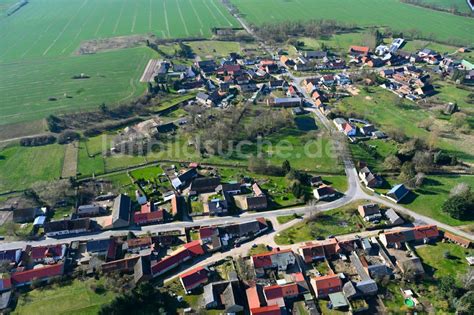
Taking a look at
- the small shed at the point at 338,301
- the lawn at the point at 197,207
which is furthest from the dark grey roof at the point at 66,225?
the small shed at the point at 338,301

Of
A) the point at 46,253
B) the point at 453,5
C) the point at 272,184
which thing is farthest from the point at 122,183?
the point at 453,5

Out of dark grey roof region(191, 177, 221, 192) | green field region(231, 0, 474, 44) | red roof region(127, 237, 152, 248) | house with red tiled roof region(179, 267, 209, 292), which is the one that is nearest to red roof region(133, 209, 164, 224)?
red roof region(127, 237, 152, 248)

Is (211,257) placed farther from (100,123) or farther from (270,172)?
(100,123)

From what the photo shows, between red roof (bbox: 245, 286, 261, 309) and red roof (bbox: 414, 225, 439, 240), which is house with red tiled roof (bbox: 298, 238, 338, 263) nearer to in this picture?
red roof (bbox: 245, 286, 261, 309)

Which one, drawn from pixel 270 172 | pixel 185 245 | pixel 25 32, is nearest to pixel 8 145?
pixel 185 245

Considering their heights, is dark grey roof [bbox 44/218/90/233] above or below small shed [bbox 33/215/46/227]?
above

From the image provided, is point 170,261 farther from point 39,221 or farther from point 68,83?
point 68,83

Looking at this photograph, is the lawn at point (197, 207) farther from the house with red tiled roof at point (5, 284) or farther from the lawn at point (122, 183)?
the house with red tiled roof at point (5, 284)
